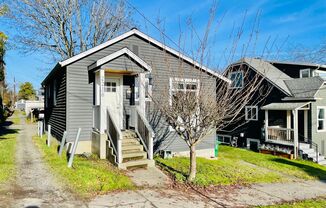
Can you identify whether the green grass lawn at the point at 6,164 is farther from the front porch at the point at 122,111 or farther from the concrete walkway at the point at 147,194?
the front porch at the point at 122,111

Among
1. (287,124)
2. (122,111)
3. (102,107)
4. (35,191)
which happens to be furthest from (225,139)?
(35,191)

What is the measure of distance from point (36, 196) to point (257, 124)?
652 inches

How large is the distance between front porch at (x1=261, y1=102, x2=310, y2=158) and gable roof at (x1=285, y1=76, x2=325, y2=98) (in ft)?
2.55

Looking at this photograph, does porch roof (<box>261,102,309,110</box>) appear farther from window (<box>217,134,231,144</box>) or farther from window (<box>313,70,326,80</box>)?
Answer: window (<box>313,70,326,80</box>)

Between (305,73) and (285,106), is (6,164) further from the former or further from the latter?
(305,73)

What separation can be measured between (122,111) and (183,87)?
15.9 ft

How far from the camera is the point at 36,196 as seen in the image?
18.4 ft

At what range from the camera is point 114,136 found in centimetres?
877

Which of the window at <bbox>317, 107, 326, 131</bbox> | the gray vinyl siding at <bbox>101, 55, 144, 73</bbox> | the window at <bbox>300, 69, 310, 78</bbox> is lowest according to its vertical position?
the window at <bbox>317, 107, 326, 131</bbox>

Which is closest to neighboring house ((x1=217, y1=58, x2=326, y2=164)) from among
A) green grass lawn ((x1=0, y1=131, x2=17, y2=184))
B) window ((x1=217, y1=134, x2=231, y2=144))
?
window ((x1=217, y1=134, x2=231, y2=144))

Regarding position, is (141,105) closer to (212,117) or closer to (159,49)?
(159,49)

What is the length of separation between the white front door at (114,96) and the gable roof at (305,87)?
40.7ft

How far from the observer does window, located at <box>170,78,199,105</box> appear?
22.6ft

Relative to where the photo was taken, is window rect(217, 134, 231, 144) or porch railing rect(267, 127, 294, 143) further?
window rect(217, 134, 231, 144)
